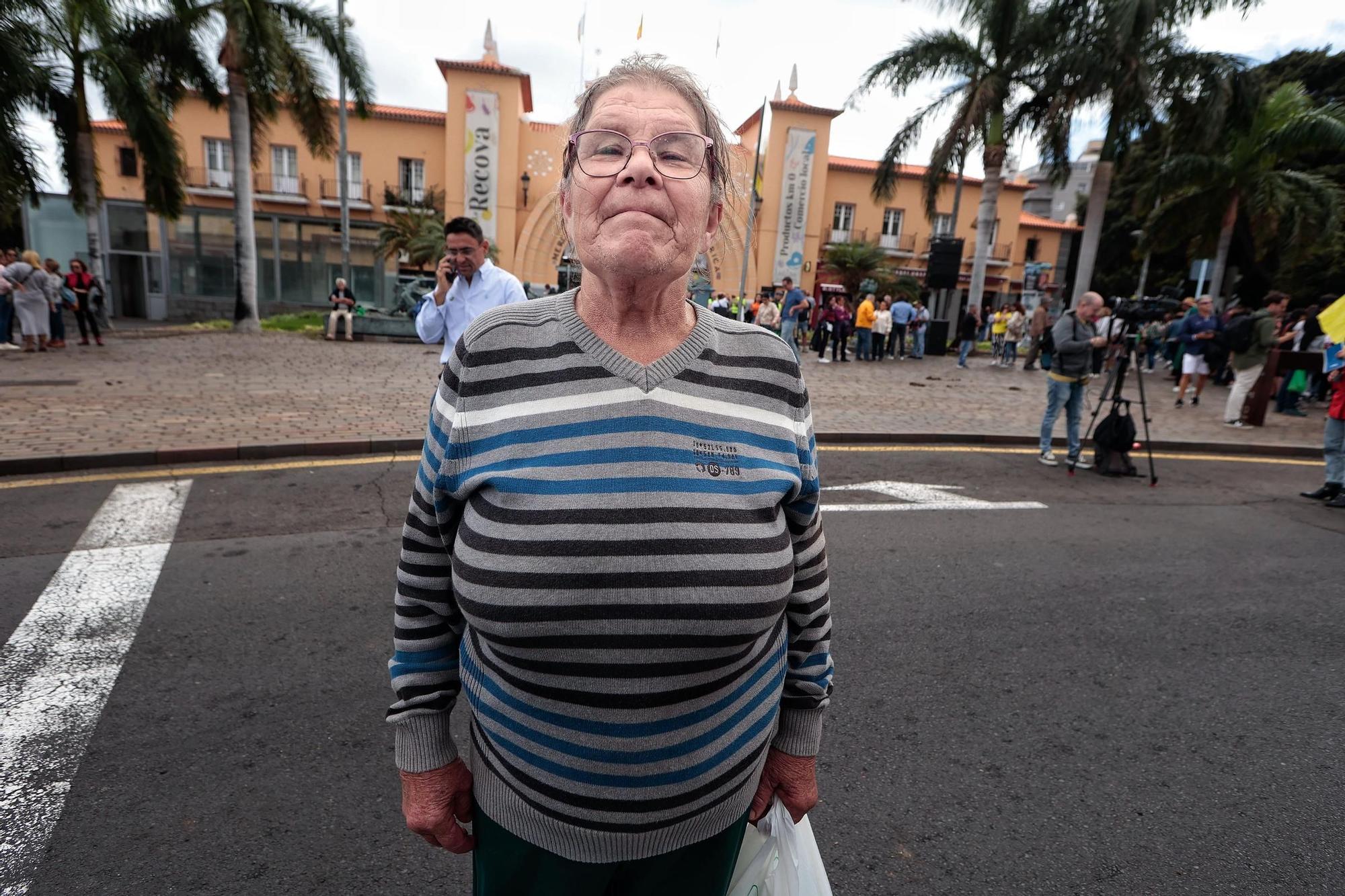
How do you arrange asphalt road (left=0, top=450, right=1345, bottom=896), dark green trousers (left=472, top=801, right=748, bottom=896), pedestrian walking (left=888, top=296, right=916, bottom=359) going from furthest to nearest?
1. pedestrian walking (left=888, top=296, right=916, bottom=359)
2. asphalt road (left=0, top=450, right=1345, bottom=896)
3. dark green trousers (left=472, top=801, right=748, bottom=896)

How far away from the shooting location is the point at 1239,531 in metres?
6.16

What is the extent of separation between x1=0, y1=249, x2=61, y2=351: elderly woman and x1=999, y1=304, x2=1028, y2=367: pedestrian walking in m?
21.4

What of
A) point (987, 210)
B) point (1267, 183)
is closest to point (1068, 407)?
point (987, 210)

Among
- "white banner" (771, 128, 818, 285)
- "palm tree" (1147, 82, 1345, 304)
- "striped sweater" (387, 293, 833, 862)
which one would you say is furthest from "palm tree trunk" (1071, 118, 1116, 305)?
"striped sweater" (387, 293, 833, 862)

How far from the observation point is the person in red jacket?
698 centimetres

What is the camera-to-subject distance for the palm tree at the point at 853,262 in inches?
1467

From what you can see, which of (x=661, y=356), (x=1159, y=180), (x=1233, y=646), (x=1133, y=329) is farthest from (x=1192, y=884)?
(x=1159, y=180)

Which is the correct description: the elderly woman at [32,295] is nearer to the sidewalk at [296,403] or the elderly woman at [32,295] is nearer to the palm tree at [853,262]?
the sidewalk at [296,403]

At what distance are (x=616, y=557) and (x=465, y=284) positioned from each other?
500 centimetres

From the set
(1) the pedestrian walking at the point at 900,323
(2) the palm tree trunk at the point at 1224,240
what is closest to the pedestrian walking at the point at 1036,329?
(1) the pedestrian walking at the point at 900,323

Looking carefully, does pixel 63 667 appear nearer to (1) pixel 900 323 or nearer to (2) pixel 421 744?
(2) pixel 421 744

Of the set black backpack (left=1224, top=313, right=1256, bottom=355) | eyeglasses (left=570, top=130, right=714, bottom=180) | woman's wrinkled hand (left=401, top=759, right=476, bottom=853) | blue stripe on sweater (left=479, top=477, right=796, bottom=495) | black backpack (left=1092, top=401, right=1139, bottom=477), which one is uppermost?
eyeglasses (left=570, top=130, right=714, bottom=180)

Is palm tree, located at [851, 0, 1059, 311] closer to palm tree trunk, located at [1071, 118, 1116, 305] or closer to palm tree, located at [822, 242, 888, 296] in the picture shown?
palm tree trunk, located at [1071, 118, 1116, 305]

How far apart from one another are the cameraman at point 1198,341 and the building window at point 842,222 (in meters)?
29.3
